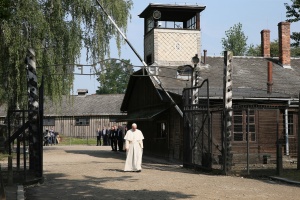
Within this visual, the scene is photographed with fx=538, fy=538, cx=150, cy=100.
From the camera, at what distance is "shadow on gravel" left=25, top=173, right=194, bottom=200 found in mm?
12203

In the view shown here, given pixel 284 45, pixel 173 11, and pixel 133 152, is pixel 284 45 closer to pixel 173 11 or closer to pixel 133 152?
pixel 173 11

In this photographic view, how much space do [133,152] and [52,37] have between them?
948 centimetres

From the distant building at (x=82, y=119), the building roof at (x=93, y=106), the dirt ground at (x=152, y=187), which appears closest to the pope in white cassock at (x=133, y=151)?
the dirt ground at (x=152, y=187)

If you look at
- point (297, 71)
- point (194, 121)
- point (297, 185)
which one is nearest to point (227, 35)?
point (297, 71)

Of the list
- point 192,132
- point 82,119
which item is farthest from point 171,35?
point 82,119

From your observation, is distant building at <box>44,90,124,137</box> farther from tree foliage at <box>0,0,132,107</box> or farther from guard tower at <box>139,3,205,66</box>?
tree foliage at <box>0,0,132,107</box>

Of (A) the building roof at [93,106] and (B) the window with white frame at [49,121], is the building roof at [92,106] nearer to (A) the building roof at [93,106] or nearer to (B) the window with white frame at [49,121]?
(A) the building roof at [93,106]

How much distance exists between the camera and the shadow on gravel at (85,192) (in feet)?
40.0

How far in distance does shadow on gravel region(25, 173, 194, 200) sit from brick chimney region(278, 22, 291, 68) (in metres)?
21.3

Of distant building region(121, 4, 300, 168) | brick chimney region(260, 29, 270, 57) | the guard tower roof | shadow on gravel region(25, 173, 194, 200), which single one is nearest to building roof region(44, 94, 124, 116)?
distant building region(121, 4, 300, 168)

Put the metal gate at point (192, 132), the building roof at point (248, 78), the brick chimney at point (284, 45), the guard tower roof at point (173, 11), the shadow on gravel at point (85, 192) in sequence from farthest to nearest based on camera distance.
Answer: the brick chimney at point (284, 45)
the guard tower roof at point (173, 11)
the building roof at point (248, 78)
the metal gate at point (192, 132)
the shadow on gravel at point (85, 192)

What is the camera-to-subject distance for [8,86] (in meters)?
25.8

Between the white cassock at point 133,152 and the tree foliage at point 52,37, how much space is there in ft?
19.3

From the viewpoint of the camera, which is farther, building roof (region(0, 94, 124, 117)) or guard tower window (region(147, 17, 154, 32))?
building roof (region(0, 94, 124, 117))
